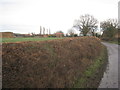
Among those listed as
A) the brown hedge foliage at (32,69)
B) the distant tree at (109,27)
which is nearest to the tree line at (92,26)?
the distant tree at (109,27)

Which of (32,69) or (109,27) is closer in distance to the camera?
(32,69)

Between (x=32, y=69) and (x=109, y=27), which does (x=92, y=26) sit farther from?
(x=32, y=69)

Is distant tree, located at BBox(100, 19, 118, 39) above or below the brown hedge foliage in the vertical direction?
above

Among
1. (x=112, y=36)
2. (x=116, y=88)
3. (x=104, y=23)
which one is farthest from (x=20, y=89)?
(x=104, y=23)

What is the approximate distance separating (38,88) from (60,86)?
1.32 meters

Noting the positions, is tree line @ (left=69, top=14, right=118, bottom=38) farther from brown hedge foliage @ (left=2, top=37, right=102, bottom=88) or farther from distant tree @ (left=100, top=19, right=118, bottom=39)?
brown hedge foliage @ (left=2, top=37, right=102, bottom=88)

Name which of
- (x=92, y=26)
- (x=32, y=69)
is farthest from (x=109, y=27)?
(x=32, y=69)

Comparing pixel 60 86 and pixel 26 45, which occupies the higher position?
pixel 26 45

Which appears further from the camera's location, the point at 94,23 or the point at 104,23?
the point at 94,23

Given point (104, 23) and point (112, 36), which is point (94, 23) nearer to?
point (104, 23)

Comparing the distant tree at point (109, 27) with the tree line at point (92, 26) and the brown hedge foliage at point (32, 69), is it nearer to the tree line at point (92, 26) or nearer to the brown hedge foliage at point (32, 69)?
the tree line at point (92, 26)

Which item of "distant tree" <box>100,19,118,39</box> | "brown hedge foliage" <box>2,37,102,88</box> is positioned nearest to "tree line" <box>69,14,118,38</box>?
"distant tree" <box>100,19,118,39</box>

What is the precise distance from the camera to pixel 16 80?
471 cm

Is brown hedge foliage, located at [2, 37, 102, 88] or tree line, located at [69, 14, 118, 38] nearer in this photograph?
brown hedge foliage, located at [2, 37, 102, 88]
